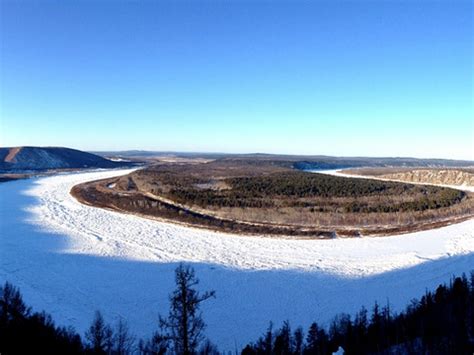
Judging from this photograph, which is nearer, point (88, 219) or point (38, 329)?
point (38, 329)

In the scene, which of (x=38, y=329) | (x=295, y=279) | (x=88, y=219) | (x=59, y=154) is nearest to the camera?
(x=38, y=329)

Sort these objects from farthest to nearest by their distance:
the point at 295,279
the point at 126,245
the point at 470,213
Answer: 1. the point at 470,213
2. the point at 126,245
3. the point at 295,279

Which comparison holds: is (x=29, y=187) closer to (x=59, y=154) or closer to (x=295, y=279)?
(x=295, y=279)

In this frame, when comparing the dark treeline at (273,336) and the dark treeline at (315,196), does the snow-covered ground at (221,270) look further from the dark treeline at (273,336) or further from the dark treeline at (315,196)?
the dark treeline at (315,196)

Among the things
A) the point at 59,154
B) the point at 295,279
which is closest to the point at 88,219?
the point at 295,279

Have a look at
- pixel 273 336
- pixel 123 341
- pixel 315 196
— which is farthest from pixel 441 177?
pixel 123 341

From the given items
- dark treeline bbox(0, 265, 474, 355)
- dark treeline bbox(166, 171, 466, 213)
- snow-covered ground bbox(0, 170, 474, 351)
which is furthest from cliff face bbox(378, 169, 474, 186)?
dark treeline bbox(0, 265, 474, 355)

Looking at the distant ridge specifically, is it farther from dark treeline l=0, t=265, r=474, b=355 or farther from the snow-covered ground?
dark treeline l=0, t=265, r=474, b=355
